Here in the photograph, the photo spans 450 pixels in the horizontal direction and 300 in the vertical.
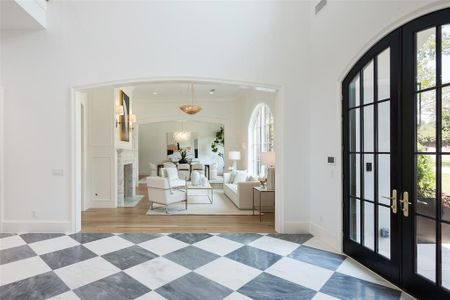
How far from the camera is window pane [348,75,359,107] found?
3.42 m

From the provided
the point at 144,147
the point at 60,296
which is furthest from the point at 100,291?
the point at 144,147

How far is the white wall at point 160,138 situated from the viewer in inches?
589

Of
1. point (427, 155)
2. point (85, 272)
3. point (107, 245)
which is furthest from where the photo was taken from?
point (107, 245)

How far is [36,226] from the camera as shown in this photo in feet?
14.5

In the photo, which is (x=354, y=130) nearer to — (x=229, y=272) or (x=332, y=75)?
(x=332, y=75)

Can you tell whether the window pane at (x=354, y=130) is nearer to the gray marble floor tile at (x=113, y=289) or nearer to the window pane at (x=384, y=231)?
the window pane at (x=384, y=231)

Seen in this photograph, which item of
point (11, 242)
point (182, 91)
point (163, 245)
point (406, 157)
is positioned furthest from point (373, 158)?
point (182, 91)

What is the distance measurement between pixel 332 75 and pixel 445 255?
8.59 ft

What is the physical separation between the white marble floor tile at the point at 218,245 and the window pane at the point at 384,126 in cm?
237

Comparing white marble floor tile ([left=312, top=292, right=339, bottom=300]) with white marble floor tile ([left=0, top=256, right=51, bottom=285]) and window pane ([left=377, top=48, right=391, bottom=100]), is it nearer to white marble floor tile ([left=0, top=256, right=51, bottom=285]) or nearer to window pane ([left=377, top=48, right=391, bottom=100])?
window pane ([left=377, top=48, right=391, bottom=100])

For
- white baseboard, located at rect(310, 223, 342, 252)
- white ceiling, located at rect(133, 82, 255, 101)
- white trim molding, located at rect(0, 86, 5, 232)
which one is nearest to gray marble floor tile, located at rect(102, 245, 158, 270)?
white trim molding, located at rect(0, 86, 5, 232)

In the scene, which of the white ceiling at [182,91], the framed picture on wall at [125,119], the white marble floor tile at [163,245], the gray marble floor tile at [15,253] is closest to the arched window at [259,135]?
the white ceiling at [182,91]

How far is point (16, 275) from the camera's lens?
116 inches

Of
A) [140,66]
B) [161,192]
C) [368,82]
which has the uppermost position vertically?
[140,66]
